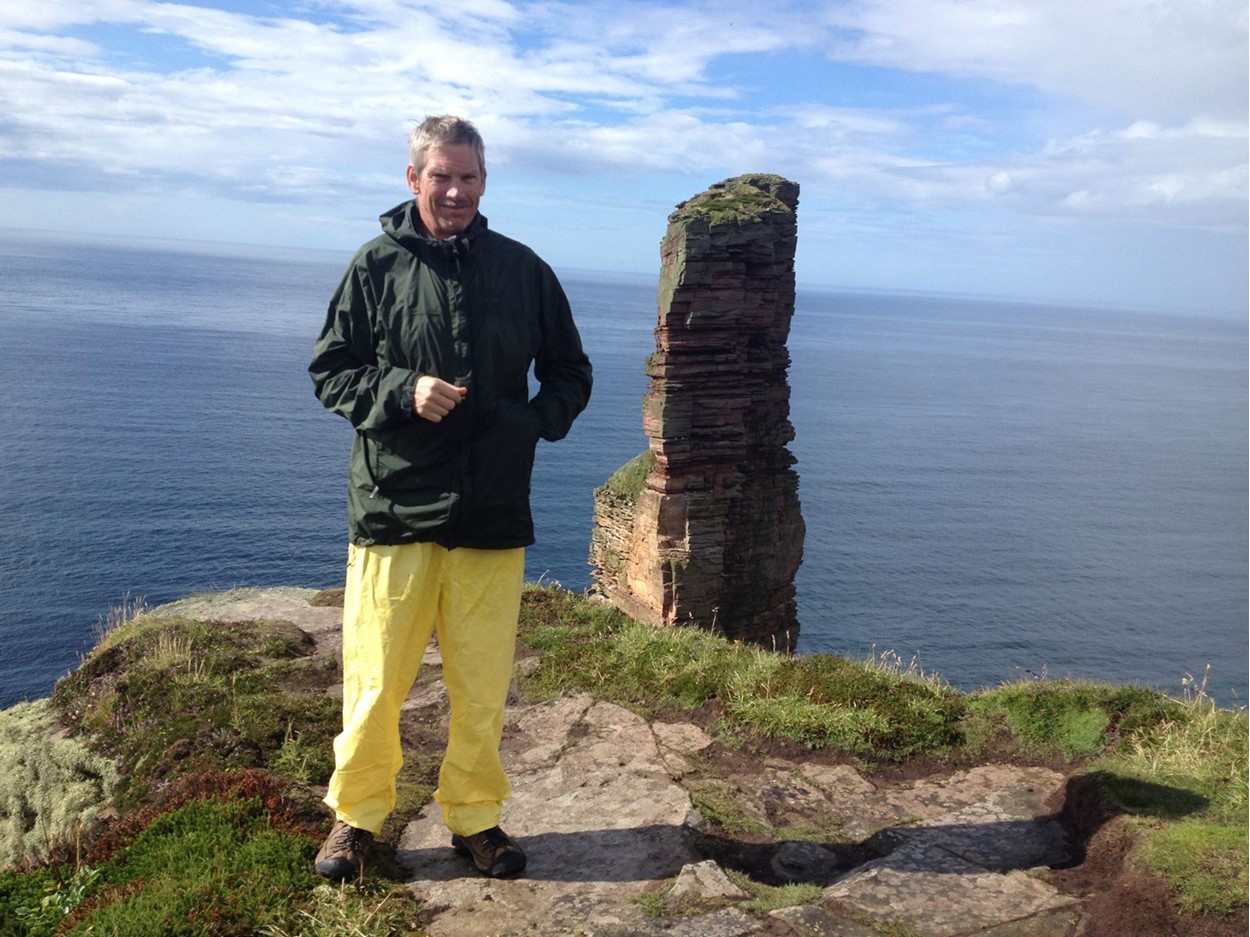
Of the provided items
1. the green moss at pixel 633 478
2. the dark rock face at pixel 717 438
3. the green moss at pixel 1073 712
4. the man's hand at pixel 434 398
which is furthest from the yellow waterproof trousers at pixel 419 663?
the green moss at pixel 633 478

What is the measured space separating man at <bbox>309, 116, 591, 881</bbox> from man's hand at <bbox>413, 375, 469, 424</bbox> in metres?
0.05

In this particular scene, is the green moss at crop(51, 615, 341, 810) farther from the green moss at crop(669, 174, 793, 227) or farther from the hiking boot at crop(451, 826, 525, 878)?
the green moss at crop(669, 174, 793, 227)

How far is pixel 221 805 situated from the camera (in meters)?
5.03

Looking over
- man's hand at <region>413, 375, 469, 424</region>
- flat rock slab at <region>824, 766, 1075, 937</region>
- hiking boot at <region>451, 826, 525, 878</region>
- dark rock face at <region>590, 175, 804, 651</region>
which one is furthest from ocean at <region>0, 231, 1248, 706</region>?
man's hand at <region>413, 375, 469, 424</region>

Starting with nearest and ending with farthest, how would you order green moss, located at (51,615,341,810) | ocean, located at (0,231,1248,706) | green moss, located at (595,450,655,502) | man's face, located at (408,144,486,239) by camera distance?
man's face, located at (408,144,486,239) → green moss, located at (51,615,341,810) → green moss, located at (595,450,655,502) → ocean, located at (0,231,1248,706)

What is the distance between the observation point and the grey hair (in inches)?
170

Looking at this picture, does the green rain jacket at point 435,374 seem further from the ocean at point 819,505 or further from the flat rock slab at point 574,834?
the ocean at point 819,505

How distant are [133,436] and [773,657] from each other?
74247mm

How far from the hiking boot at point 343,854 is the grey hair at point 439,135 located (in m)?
3.28

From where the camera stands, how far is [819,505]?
7331 cm

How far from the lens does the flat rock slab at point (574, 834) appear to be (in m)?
4.45

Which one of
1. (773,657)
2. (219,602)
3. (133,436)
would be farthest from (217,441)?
(773,657)

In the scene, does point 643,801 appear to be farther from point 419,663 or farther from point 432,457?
point 432,457

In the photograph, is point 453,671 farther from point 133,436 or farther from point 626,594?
point 133,436
